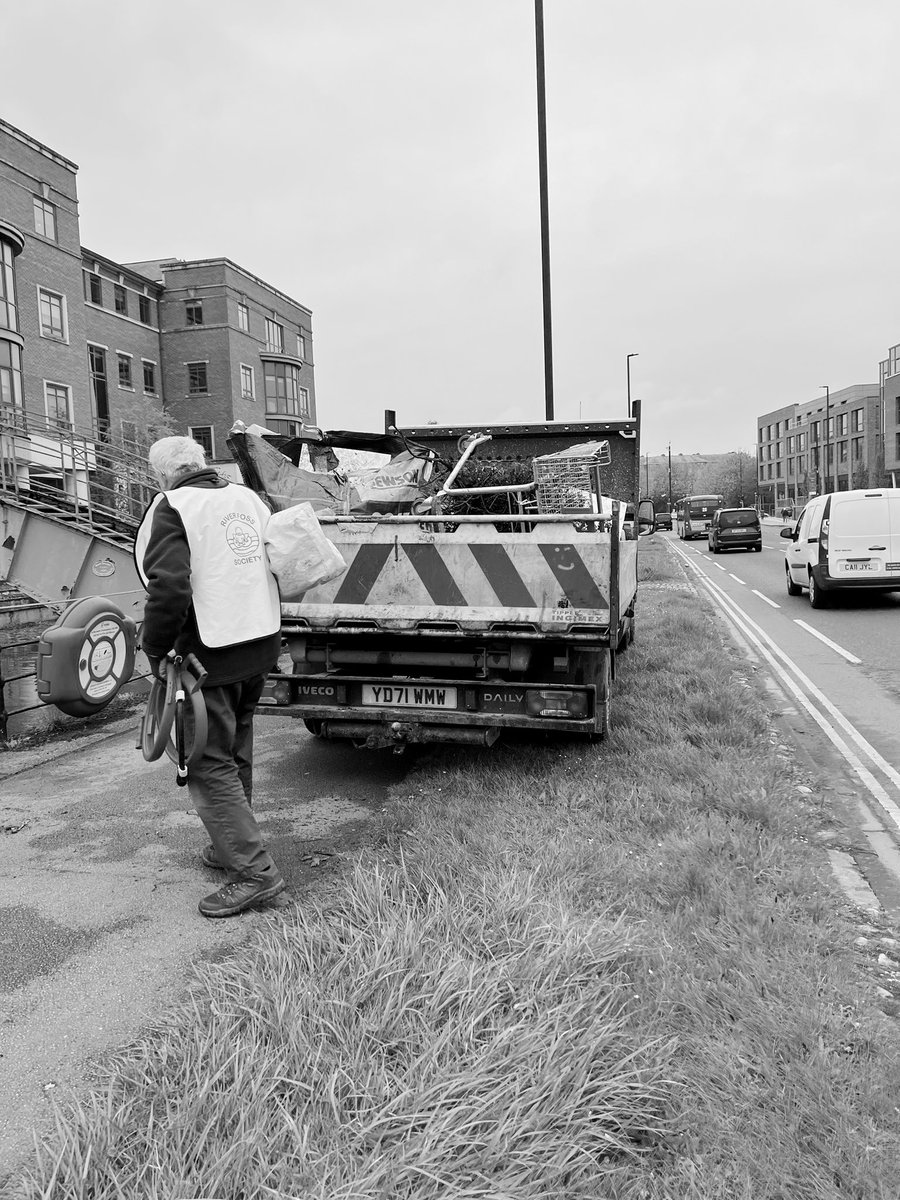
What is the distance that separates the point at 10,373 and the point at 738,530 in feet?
85.8

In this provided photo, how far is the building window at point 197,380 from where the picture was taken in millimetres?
46938

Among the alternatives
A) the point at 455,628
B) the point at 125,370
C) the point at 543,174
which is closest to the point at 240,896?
the point at 455,628

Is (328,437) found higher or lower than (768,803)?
higher

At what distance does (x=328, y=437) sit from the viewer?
6398mm

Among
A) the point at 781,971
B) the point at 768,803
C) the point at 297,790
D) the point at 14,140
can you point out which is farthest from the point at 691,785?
the point at 14,140

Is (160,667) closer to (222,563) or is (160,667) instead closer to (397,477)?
(222,563)

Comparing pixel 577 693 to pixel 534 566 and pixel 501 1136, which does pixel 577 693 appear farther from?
pixel 501 1136

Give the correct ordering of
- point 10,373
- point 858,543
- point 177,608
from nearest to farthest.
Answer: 1. point 177,608
2. point 858,543
3. point 10,373

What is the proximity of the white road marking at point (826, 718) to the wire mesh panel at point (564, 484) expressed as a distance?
2.47 m

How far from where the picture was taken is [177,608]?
11.1 ft

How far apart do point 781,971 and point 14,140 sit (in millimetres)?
37232

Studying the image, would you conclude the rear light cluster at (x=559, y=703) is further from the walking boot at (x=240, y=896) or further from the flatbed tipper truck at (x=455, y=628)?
the walking boot at (x=240, y=896)

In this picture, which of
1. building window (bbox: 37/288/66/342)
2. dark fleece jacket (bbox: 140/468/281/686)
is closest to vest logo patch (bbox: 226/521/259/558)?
dark fleece jacket (bbox: 140/468/281/686)

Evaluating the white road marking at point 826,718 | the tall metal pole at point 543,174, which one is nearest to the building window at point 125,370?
the tall metal pole at point 543,174
